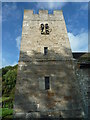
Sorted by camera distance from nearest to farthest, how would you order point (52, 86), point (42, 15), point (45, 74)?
point (52, 86), point (45, 74), point (42, 15)

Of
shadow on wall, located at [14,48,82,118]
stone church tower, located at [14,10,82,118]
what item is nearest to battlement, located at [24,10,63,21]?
stone church tower, located at [14,10,82,118]

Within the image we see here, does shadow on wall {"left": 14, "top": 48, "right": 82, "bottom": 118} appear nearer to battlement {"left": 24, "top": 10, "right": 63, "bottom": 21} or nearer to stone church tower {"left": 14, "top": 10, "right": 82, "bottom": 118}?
stone church tower {"left": 14, "top": 10, "right": 82, "bottom": 118}

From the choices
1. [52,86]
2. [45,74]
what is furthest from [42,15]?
[52,86]

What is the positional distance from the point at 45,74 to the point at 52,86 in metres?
1.01

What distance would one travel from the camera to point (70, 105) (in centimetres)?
677

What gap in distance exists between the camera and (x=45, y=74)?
7.64 meters

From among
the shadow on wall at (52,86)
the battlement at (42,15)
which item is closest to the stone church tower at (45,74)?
the shadow on wall at (52,86)

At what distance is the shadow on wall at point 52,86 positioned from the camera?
6.61m

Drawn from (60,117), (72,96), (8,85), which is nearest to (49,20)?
(72,96)

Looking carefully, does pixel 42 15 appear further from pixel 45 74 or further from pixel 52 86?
pixel 52 86

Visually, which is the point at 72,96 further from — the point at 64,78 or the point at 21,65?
the point at 21,65

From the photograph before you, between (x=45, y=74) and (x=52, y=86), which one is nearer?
(x=52, y=86)

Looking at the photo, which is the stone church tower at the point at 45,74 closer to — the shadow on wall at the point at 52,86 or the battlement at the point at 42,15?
the shadow on wall at the point at 52,86

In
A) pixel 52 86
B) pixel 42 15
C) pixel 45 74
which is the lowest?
pixel 52 86
